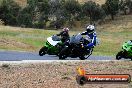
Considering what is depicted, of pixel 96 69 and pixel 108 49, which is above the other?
pixel 96 69

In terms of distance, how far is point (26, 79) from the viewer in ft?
45.8

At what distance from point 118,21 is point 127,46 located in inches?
3109

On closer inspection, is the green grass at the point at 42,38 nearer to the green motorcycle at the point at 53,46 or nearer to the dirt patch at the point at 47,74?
the green motorcycle at the point at 53,46

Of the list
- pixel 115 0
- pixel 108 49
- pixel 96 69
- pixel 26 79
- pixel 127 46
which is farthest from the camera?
pixel 115 0

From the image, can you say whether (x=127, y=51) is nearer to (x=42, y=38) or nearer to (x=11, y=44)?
(x=11, y=44)

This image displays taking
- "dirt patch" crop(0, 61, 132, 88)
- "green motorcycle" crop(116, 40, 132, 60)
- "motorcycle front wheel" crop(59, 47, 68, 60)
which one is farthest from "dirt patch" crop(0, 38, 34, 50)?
"dirt patch" crop(0, 61, 132, 88)

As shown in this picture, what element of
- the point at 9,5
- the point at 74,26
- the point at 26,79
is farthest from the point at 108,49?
the point at 74,26

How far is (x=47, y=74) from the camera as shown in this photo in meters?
15.1

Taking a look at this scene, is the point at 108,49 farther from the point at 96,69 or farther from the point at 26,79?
the point at 26,79

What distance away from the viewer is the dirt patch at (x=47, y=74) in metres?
13.0

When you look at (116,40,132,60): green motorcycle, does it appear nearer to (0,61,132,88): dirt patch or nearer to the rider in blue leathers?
the rider in blue leathers

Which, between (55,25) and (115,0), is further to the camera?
(115,0)

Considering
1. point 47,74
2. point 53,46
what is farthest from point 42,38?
point 47,74

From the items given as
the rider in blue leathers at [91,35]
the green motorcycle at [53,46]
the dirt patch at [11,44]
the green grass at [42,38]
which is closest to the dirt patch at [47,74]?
the rider in blue leathers at [91,35]
